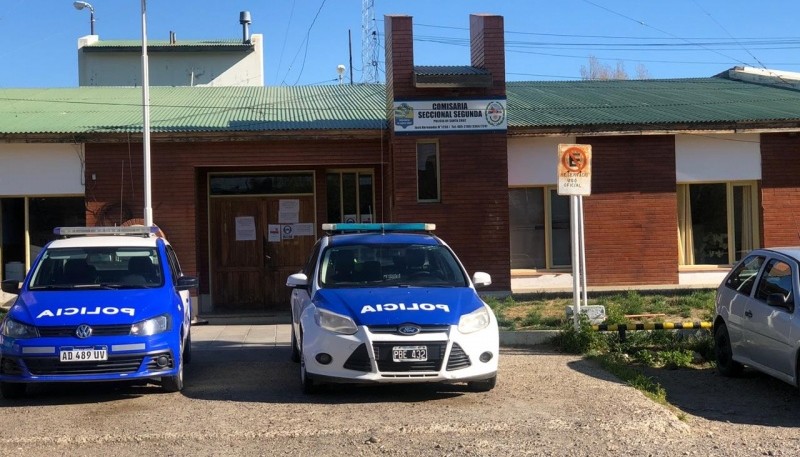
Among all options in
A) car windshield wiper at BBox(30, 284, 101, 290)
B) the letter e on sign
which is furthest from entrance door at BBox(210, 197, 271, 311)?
car windshield wiper at BBox(30, 284, 101, 290)

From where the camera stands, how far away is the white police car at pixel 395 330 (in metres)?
8.20

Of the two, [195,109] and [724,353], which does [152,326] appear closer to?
[724,353]

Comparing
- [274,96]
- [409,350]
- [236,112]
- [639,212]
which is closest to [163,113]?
[236,112]

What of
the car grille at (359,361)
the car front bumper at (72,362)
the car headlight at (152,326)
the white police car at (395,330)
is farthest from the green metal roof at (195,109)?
the car grille at (359,361)

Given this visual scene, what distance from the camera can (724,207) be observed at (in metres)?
17.8

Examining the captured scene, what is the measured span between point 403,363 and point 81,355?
10.2 feet

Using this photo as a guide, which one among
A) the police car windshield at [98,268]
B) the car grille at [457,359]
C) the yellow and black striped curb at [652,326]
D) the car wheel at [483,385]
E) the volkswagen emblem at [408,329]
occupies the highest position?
the police car windshield at [98,268]

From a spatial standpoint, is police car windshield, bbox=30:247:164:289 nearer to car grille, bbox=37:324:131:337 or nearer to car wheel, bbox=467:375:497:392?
car grille, bbox=37:324:131:337

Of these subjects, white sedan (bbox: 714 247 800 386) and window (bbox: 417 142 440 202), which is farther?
window (bbox: 417 142 440 202)

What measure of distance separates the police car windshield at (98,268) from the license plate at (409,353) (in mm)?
3108

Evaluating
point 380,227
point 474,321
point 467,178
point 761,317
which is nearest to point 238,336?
point 380,227

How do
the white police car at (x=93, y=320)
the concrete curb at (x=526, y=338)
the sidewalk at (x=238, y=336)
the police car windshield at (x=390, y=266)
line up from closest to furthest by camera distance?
the white police car at (x=93, y=320) → the police car windshield at (x=390, y=266) → the concrete curb at (x=526, y=338) → the sidewalk at (x=238, y=336)

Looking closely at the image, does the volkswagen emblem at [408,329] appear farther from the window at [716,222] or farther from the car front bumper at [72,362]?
the window at [716,222]

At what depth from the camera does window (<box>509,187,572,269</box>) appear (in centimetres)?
1742
